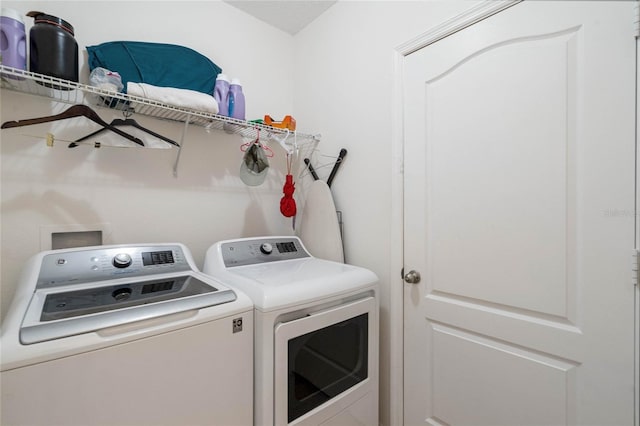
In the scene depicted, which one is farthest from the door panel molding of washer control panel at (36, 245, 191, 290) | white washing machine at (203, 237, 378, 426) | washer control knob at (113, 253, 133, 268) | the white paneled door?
washer control knob at (113, 253, 133, 268)

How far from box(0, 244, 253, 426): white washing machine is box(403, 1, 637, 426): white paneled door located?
91cm

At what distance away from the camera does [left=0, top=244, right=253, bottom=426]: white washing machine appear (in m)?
0.71

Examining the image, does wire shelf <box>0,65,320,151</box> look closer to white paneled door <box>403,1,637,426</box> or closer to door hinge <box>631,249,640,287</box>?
white paneled door <box>403,1,637,426</box>

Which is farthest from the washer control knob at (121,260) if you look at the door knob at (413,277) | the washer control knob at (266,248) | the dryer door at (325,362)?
the door knob at (413,277)

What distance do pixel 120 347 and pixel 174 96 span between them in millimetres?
1100

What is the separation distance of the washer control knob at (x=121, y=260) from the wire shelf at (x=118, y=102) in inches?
27.2

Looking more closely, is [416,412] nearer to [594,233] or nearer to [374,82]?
[594,233]

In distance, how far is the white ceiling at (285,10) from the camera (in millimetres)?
1854

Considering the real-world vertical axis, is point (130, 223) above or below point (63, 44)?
below

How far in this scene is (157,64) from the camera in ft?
4.95

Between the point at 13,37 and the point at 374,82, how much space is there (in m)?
1.56

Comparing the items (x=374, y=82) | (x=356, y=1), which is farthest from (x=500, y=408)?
(x=356, y=1)

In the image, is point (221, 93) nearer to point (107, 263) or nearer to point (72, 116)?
point (72, 116)

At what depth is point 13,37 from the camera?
41.6 inches
